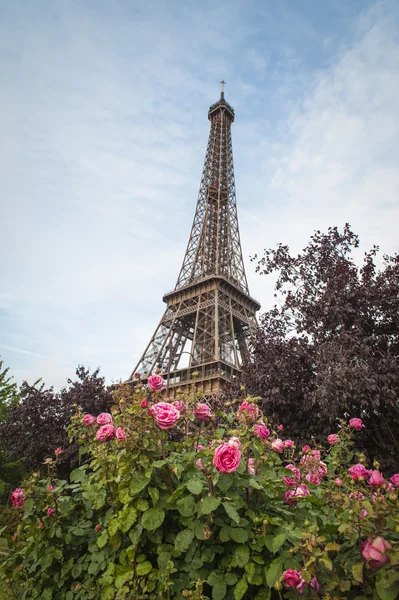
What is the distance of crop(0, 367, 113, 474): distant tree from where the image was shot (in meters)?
14.3

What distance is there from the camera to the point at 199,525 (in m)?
2.51

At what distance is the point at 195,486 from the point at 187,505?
0.61ft

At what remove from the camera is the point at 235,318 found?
1284 inches

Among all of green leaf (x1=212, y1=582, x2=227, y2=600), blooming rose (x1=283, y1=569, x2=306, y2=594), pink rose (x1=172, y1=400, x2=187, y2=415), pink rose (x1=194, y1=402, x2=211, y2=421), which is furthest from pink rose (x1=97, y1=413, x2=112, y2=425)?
blooming rose (x1=283, y1=569, x2=306, y2=594)

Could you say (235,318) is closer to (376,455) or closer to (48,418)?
(48,418)

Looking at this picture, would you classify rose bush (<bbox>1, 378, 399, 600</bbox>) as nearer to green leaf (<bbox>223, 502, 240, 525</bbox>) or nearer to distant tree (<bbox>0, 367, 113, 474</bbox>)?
green leaf (<bbox>223, 502, 240, 525</bbox>)

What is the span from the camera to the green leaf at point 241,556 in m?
2.37

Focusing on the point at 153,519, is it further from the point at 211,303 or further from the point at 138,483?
the point at 211,303

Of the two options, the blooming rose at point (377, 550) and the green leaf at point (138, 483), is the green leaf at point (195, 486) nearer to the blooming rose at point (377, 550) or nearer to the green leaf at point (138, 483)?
the green leaf at point (138, 483)

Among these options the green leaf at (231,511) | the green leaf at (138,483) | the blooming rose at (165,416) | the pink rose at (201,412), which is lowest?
the green leaf at (231,511)

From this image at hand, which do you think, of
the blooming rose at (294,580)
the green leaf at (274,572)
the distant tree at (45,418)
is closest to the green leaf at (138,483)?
the green leaf at (274,572)

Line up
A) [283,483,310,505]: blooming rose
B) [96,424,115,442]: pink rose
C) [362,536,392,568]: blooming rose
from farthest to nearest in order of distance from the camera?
1. [96,424,115,442]: pink rose
2. [283,483,310,505]: blooming rose
3. [362,536,392,568]: blooming rose

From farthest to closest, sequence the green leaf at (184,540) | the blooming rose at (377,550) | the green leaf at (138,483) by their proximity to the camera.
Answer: the green leaf at (138,483), the green leaf at (184,540), the blooming rose at (377,550)

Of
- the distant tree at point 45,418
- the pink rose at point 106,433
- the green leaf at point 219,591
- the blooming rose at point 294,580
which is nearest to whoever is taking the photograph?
the blooming rose at point 294,580
